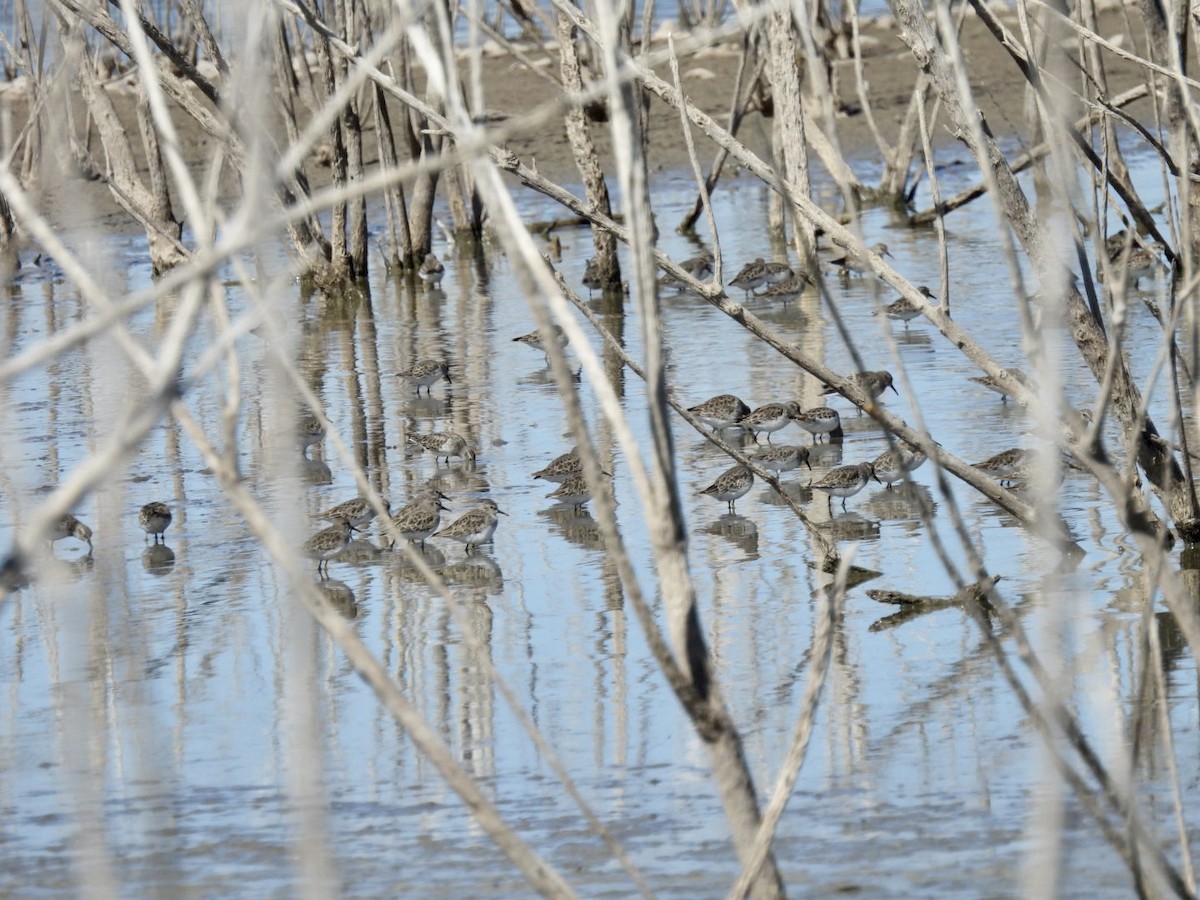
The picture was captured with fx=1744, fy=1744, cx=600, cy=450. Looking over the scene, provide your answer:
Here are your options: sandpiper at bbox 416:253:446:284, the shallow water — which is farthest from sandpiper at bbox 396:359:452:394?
sandpiper at bbox 416:253:446:284

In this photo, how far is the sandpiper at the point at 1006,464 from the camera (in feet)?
28.2

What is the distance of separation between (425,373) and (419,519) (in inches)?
125

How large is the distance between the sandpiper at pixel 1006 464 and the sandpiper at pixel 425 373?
4.06m

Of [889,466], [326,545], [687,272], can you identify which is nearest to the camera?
[687,272]

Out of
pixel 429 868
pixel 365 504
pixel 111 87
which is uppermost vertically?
pixel 111 87

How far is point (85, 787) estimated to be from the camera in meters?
2.28

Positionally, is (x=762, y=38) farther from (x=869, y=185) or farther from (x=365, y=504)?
(x=365, y=504)

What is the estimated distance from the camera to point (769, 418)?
394 inches

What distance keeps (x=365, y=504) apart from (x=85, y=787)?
6.05 m

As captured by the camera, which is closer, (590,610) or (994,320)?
(590,610)

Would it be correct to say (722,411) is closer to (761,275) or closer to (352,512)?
(352,512)

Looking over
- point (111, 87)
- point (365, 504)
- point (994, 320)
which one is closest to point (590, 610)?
point (365, 504)

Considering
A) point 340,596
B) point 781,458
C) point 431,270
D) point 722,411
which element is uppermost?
point 431,270

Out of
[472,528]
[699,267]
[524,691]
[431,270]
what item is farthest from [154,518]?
[431,270]
